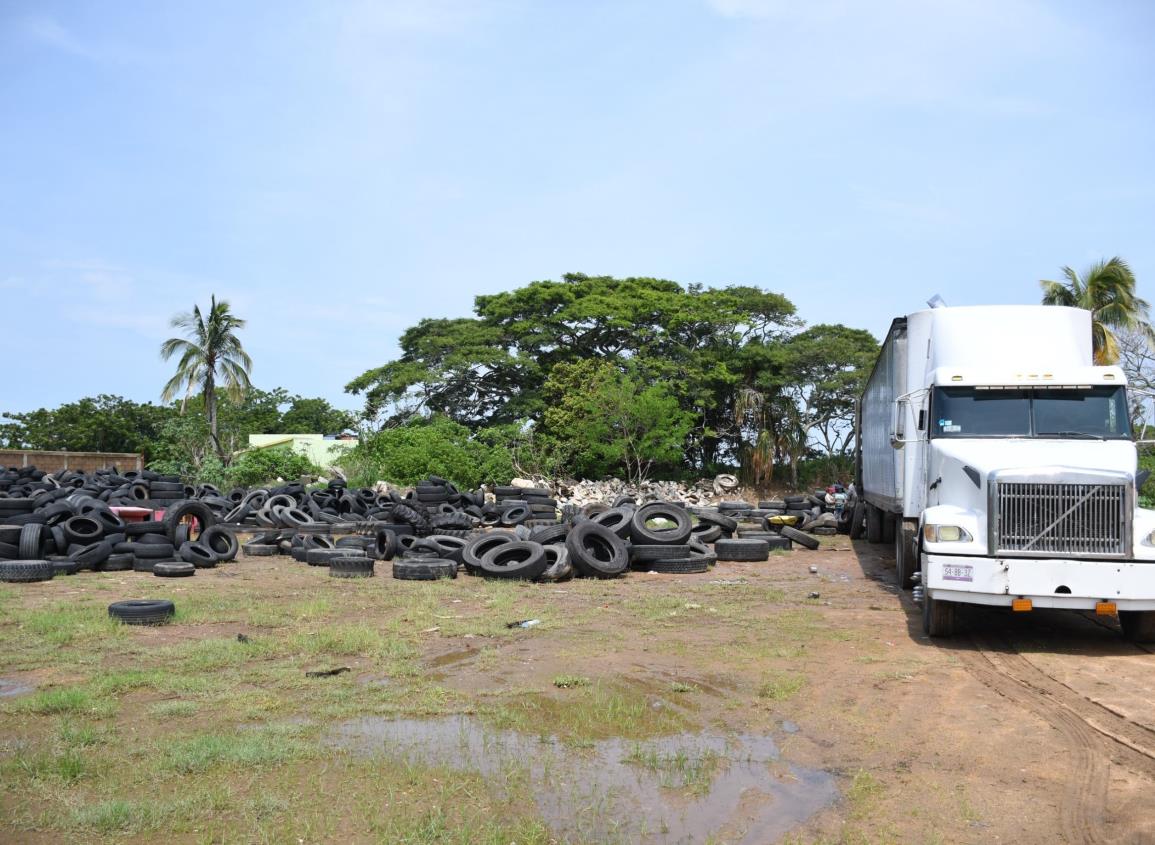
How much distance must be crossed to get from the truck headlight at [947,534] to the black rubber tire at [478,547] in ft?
23.7

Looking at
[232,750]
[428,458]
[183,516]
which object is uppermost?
[428,458]

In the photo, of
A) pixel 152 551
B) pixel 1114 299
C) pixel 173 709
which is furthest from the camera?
pixel 1114 299

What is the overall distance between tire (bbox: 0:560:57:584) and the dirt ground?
8.13ft

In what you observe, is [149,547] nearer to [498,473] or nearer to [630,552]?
[630,552]

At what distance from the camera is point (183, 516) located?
16766 millimetres

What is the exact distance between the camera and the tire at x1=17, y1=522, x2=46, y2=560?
14016 mm

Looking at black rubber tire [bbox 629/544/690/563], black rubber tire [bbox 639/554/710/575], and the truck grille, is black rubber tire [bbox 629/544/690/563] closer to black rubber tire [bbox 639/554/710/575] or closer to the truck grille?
black rubber tire [bbox 639/554/710/575]

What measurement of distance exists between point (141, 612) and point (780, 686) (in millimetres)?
6832

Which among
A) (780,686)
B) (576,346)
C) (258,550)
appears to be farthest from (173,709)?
(576,346)

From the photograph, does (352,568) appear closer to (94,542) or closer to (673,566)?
(94,542)

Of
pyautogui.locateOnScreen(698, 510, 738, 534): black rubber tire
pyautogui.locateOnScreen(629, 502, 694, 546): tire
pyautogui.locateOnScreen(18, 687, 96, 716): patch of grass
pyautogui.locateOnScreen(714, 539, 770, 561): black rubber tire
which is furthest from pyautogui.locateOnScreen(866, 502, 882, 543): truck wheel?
pyautogui.locateOnScreen(18, 687, 96, 716): patch of grass

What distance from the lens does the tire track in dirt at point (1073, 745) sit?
190 inches

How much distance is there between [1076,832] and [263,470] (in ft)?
114

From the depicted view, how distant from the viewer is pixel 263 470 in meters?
36.2
